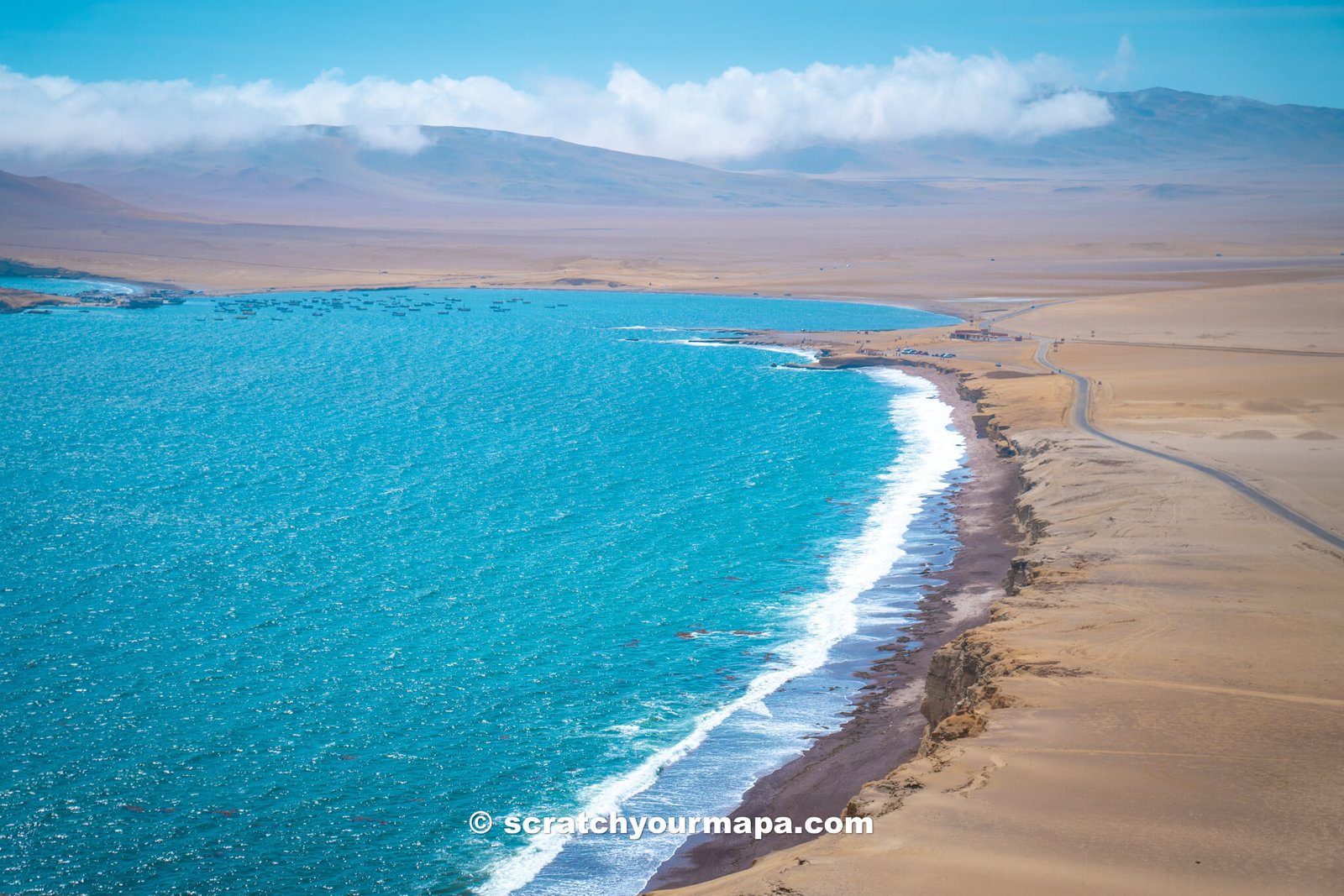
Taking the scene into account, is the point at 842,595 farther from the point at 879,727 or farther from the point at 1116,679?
the point at 1116,679

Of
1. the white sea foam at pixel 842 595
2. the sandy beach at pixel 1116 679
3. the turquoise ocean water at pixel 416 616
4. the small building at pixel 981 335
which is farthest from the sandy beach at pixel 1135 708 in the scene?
the small building at pixel 981 335

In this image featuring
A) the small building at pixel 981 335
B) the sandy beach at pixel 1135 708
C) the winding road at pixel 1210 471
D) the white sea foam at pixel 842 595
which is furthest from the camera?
the small building at pixel 981 335

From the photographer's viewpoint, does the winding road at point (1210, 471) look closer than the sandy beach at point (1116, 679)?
No

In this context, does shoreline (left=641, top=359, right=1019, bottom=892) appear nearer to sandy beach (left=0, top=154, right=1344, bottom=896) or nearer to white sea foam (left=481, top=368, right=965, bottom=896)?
sandy beach (left=0, top=154, right=1344, bottom=896)

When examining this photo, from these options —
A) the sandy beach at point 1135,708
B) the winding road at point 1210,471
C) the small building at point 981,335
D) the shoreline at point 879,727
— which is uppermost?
the small building at point 981,335

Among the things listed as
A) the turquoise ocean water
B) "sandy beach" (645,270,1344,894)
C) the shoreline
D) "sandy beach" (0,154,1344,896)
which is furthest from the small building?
the shoreline

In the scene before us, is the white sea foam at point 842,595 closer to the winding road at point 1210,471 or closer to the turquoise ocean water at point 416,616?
the turquoise ocean water at point 416,616

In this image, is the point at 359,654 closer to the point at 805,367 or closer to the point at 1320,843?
the point at 1320,843

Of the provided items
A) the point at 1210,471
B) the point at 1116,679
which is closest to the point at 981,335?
the point at 1210,471
